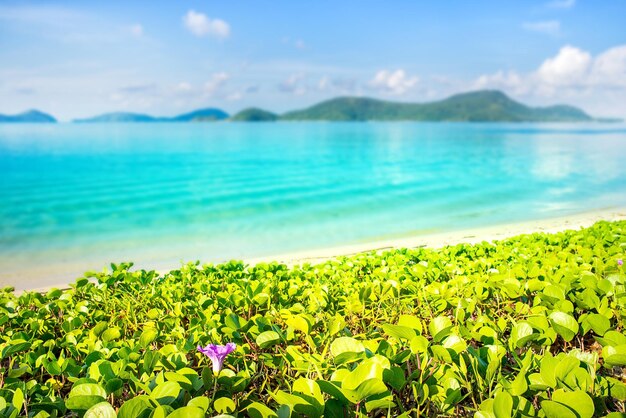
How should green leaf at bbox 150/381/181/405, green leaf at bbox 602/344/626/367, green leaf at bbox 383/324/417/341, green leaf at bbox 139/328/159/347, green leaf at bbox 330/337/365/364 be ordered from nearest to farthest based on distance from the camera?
green leaf at bbox 150/381/181/405
green leaf at bbox 602/344/626/367
green leaf at bbox 330/337/365/364
green leaf at bbox 383/324/417/341
green leaf at bbox 139/328/159/347

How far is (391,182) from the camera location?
2583cm

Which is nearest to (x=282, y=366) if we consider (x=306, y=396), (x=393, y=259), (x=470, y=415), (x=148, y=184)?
(x=306, y=396)

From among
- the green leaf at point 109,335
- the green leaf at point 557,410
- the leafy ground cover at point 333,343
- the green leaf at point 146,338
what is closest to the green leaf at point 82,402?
the leafy ground cover at point 333,343

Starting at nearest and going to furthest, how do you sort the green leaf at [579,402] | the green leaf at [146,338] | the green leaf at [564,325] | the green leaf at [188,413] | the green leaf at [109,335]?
1. the green leaf at [188,413]
2. the green leaf at [579,402]
3. the green leaf at [564,325]
4. the green leaf at [146,338]
5. the green leaf at [109,335]

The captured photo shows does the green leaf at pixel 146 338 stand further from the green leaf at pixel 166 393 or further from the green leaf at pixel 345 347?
the green leaf at pixel 345 347

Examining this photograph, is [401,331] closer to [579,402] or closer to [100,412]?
[579,402]

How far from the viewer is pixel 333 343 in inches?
105

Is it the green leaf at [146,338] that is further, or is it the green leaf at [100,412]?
the green leaf at [146,338]

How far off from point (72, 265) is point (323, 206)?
964cm

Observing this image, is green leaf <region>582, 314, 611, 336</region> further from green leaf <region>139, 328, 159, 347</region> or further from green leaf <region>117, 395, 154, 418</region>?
green leaf <region>139, 328, 159, 347</region>

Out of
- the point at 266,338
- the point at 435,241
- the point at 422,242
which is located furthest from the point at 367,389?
the point at 435,241

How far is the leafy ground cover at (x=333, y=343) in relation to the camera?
2.29m

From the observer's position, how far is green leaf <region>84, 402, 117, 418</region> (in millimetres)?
2037

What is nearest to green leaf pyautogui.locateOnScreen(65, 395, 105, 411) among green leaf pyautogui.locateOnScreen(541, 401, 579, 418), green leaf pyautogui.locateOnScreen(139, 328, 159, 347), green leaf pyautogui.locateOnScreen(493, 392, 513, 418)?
green leaf pyautogui.locateOnScreen(139, 328, 159, 347)
